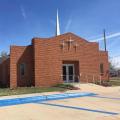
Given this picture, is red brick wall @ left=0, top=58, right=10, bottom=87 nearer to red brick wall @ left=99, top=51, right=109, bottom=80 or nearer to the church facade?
the church facade

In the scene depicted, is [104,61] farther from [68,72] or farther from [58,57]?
[58,57]

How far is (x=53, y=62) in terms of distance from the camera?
28.6 m

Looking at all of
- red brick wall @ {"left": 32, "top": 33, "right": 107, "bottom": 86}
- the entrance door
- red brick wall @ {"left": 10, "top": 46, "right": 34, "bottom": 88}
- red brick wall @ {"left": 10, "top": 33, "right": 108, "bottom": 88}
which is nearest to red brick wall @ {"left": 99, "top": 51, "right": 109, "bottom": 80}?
red brick wall @ {"left": 32, "top": 33, "right": 107, "bottom": 86}

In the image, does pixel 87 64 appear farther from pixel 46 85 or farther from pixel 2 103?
pixel 2 103

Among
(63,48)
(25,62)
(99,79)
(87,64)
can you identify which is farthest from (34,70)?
(99,79)

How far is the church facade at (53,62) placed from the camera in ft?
90.8

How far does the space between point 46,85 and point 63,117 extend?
17.4m

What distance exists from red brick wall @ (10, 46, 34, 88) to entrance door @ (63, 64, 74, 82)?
443 centimetres

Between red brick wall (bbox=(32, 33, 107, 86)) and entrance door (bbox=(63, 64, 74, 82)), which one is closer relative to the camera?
red brick wall (bbox=(32, 33, 107, 86))

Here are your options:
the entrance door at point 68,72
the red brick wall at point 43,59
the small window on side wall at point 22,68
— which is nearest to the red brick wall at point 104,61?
the red brick wall at point 43,59

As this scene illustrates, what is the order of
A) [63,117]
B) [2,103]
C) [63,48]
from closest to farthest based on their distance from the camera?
1. [63,117]
2. [2,103]
3. [63,48]

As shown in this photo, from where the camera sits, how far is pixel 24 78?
1116 inches

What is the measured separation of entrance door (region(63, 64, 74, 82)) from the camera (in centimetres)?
3058

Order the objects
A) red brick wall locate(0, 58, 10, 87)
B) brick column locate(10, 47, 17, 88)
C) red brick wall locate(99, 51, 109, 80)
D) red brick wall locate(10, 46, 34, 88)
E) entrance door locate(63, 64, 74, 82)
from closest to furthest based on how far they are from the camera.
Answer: brick column locate(10, 47, 17, 88) < red brick wall locate(10, 46, 34, 88) < entrance door locate(63, 64, 74, 82) < red brick wall locate(0, 58, 10, 87) < red brick wall locate(99, 51, 109, 80)
